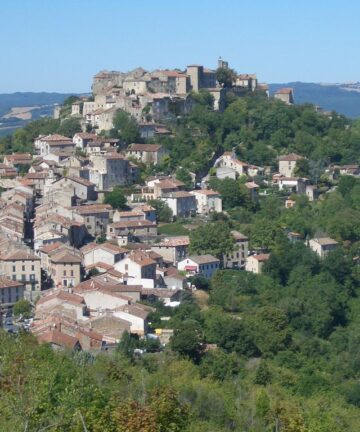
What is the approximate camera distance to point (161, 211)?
39.4 meters

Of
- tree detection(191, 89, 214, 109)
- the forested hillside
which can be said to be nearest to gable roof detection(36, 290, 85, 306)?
the forested hillside

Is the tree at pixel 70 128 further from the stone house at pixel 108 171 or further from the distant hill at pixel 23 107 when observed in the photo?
the distant hill at pixel 23 107

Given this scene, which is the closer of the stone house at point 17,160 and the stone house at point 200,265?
the stone house at point 200,265

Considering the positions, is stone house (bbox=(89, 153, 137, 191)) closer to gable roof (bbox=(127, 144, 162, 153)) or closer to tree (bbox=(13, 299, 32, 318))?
gable roof (bbox=(127, 144, 162, 153))

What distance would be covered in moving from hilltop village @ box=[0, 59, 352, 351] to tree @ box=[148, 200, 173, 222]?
0.15 feet

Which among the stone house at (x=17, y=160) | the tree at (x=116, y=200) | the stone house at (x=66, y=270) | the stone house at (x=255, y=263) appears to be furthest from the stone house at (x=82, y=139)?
the stone house at (x=66, y=270)

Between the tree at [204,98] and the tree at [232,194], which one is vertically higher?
the tree at [204,98]

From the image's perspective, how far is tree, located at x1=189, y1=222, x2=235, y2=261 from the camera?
3606 centimetres

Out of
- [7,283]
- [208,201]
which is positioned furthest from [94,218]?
[7,283]

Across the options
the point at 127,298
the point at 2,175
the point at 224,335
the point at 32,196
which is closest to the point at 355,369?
the point at 224,335

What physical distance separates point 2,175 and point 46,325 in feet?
49.3

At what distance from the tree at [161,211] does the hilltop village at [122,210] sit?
0.15ft

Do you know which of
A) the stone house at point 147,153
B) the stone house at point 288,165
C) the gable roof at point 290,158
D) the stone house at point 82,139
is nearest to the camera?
the stone house at point 147,153

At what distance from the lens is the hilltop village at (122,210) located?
3080 centimetres
